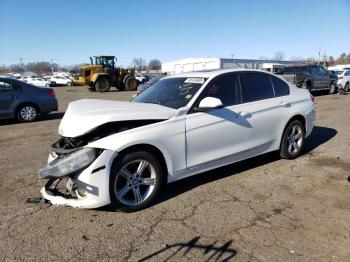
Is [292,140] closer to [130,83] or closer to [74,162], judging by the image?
[74,162]

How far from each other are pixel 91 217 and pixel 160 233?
0.90 meters

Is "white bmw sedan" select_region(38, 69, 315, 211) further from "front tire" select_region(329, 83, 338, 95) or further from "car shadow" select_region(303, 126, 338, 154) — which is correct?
"front tire" select_region(329, 83, 338, 95)

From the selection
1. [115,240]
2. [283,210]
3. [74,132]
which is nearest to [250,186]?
[283,210]

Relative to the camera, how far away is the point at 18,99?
11227 millimetres

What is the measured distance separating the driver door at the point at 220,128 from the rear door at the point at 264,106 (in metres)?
0.16

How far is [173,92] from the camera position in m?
5.12

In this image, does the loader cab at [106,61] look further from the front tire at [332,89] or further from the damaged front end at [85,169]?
the damaged front end at [85,169]

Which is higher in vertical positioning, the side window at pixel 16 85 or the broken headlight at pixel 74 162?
the side window at pixel 16 85

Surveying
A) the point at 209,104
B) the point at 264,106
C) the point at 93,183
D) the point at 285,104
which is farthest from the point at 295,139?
the point at 93,183

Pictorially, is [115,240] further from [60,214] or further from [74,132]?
[74,132]

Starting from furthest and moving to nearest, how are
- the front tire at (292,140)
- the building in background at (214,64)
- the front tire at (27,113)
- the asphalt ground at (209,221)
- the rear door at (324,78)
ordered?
the building in background at (214,64)
the rear door at (324,78)
the front tire at (27,113)
the front tire at (292,140)
the asphalt ground at (209,221)

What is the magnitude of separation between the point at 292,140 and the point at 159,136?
9.81 ft

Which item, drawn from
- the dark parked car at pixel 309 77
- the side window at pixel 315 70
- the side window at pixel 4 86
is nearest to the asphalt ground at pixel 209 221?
the side window at pixel 4 86

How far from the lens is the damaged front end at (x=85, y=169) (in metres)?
3.87
